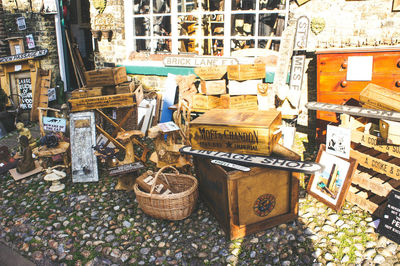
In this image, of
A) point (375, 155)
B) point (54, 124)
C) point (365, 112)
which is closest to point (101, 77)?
point (54, 124)

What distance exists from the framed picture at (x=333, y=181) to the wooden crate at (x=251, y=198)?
0.57 metres

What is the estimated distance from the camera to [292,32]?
5.81 metres

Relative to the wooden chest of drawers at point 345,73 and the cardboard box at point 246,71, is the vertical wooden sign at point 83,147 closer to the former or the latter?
the cardboard box at point 246,71

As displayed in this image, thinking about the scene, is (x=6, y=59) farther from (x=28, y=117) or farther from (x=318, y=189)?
(x=318, y=189)

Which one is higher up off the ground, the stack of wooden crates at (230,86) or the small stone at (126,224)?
the stack of wooden crates at (230,86)

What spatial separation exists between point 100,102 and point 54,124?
3.53ft

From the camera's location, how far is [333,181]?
3885 millimetres

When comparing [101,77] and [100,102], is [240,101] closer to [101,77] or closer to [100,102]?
[100,102]

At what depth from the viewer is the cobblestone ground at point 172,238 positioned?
322 cm

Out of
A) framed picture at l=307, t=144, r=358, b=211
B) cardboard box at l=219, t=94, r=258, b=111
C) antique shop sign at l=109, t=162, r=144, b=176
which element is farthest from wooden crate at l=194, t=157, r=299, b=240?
cardboard box at l=219, t=94, r=258, b=111

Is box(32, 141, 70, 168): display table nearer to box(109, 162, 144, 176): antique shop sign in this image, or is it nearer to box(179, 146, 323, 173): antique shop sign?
box(109, 162, 144, 176): antique shop sign

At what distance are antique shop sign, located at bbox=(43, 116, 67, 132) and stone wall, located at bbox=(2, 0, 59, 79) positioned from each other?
12.6 ft

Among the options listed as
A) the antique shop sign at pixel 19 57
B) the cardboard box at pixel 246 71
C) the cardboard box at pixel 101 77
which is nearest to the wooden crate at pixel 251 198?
the cardboard box at pixel 246 71

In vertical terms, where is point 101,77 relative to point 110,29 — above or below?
below
